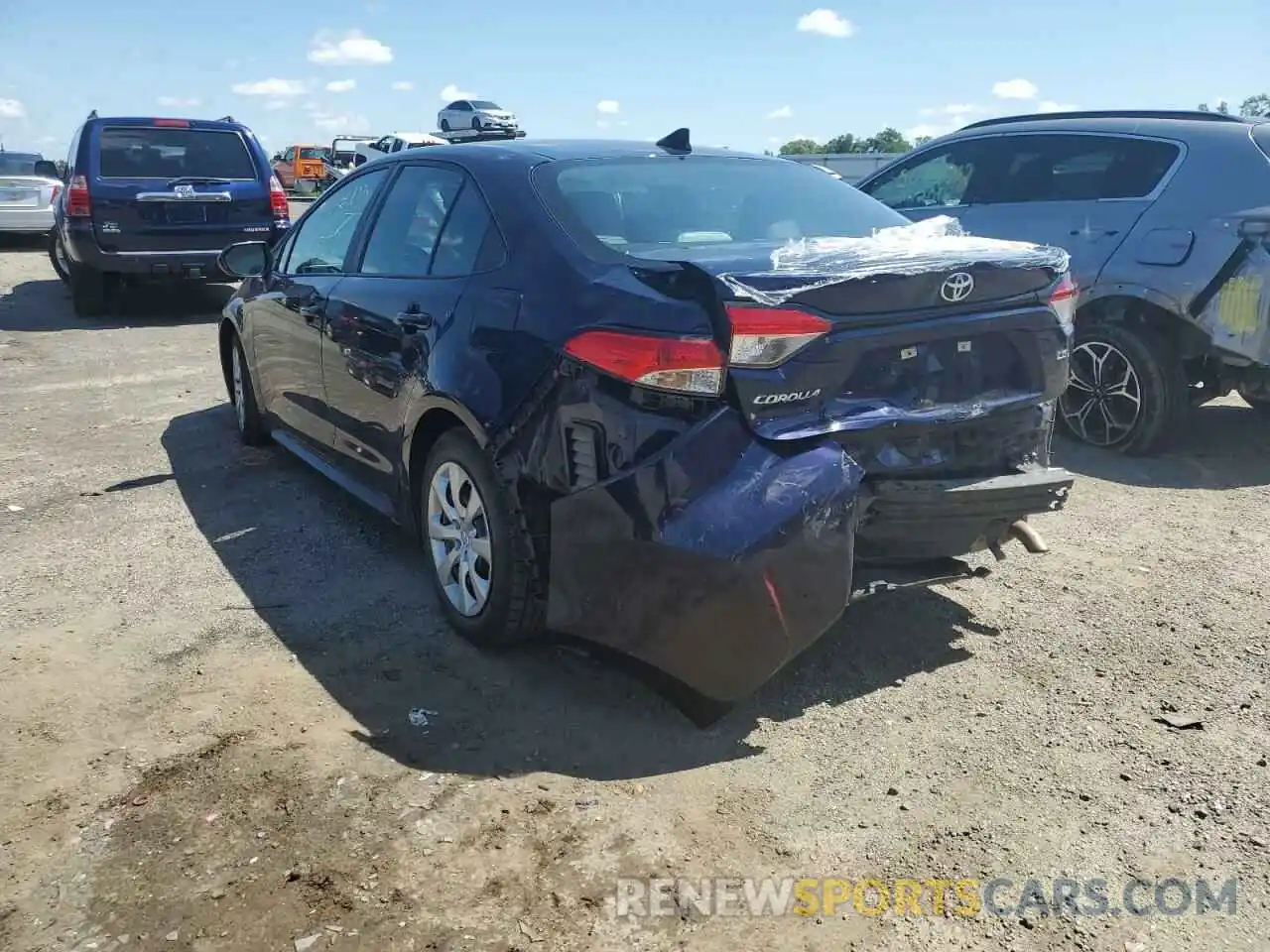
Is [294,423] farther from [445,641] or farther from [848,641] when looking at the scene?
[848,641]

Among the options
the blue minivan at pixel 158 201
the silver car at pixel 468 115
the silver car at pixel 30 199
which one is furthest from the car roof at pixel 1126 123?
the silver car at pixel 468 115

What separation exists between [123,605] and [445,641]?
4.45ft

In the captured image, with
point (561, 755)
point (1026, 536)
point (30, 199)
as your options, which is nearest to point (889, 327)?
point (1026, 536)

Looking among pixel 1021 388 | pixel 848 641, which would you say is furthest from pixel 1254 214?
pixel 848 641

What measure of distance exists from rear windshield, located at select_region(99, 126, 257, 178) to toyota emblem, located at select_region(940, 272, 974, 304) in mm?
9545

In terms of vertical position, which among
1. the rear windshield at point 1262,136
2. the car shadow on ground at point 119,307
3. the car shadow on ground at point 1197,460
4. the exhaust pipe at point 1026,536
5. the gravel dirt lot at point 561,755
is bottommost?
the gravel dirt lot at point 561,755

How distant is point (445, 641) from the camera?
12.4 ft

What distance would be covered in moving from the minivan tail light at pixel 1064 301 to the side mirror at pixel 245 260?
393cm

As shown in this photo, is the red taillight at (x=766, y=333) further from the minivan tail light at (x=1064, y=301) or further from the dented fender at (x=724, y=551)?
the minivan tail light at (x=1064, y=301)

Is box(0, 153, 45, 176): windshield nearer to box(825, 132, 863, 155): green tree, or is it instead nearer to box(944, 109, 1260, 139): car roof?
box(944, 109, 1260, 139): car roof

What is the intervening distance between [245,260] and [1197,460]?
523cm

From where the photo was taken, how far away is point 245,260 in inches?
221

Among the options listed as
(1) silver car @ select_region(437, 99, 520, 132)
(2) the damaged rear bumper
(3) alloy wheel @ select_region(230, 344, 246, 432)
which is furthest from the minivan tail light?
(1) silver car @ select_region(437, 99, 520, 132)

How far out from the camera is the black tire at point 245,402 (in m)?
5.99
